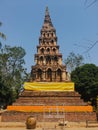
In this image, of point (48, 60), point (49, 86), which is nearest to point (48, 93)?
point (49, 86)

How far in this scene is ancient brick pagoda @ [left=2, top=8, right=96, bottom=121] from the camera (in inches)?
1195

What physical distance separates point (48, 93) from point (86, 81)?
620 inches

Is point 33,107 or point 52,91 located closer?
point 33,107

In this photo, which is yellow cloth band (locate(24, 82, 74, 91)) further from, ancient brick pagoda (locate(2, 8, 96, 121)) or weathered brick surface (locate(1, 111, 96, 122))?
weathered brick surface (locate(1, 111, 96, 122))

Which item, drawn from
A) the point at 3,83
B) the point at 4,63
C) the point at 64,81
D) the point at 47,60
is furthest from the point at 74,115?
the point at 4,63

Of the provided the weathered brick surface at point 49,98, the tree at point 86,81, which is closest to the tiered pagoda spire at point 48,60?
the weathered brick surface at point 49,98

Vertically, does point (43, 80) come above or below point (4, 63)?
below

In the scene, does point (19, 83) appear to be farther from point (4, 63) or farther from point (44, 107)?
point (44, 107)

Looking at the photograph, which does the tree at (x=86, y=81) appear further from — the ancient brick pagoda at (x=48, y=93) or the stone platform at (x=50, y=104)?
the stone platform at (x=50, y=104)

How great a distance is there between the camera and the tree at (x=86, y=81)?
46.3 meters

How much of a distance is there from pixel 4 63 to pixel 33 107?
50.5 ft

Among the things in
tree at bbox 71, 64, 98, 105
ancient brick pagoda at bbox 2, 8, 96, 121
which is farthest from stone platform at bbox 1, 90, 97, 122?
tree at bbox 71, 64, 98, 105

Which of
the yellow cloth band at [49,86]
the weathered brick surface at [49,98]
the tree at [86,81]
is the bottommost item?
the weathered brick surface at [49,98]

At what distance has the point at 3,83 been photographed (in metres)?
41.6
